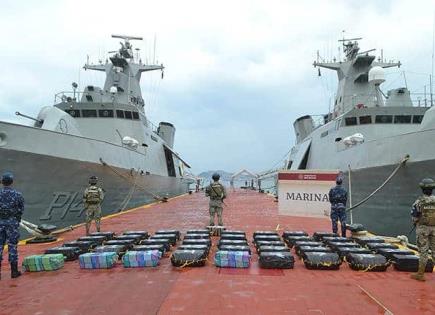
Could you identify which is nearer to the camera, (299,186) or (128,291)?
(128,291)

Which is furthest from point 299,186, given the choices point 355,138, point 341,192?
point 355,138

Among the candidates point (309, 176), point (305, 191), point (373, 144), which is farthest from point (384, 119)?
point (305, 191)

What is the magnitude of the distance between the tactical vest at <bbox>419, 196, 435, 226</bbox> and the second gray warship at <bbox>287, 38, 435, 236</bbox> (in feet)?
19.2

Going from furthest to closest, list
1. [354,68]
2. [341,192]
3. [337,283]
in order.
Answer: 1. [354,68]
2. [341,192]
3. [337,283]

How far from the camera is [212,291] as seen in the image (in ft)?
16.7

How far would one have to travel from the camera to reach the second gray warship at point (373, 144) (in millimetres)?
11812

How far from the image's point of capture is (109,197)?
16.5 meters

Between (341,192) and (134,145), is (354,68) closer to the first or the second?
(134,145)

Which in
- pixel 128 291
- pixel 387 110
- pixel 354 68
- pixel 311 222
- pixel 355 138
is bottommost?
pixel 128 291

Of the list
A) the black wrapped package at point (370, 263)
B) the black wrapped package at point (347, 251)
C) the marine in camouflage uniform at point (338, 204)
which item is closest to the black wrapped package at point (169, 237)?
the black wrapped package at point (347, 251)

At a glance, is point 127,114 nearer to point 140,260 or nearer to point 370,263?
point 140,260

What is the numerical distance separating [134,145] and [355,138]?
9636 mm

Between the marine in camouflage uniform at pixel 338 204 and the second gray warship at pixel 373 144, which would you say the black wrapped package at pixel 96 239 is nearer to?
the marine in camouflage uniform at pixel 338 204

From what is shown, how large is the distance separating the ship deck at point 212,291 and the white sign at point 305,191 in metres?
4.43
